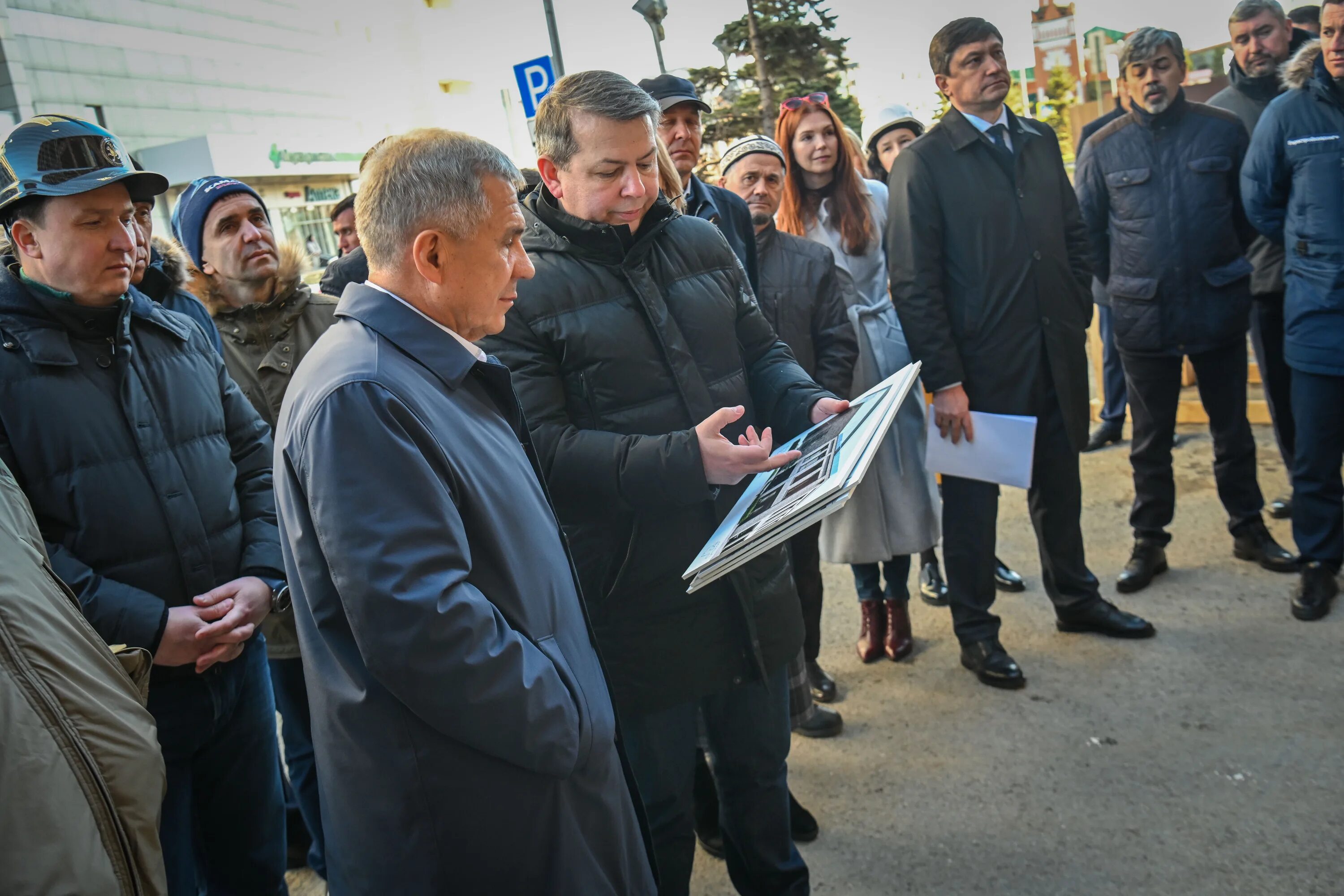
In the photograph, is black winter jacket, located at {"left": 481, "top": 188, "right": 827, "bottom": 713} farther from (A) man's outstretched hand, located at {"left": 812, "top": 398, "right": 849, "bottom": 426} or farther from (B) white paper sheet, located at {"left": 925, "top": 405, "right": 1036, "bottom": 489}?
(B) white paper sheet, located at {"left": 925, "top": 405, "right": 1036, "bottom": 489}

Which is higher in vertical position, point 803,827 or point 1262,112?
point 1262,112

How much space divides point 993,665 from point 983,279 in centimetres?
147

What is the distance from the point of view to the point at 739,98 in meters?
13.9

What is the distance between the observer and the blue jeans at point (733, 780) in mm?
2271

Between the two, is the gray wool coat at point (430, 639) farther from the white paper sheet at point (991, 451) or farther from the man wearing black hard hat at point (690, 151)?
the white paper sheet at point (991, 451)

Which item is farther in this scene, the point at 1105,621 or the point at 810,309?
the point at 1105,621

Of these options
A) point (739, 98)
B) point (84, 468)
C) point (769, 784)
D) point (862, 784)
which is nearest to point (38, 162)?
point (84, 468)

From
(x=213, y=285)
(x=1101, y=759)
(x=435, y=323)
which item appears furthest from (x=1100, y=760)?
(x=213, y=285)

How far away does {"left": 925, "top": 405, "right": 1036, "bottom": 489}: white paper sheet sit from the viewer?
3410 millimetres

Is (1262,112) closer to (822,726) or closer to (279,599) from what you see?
(822,726)

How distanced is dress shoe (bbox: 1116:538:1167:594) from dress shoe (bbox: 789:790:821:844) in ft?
6.79

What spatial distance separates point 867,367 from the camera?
402 centimetres

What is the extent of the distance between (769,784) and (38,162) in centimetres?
217

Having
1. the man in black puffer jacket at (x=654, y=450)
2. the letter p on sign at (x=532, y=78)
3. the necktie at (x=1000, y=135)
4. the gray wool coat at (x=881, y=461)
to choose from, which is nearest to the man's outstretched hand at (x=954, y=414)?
the gray wool coat at (x=881, y=461)
